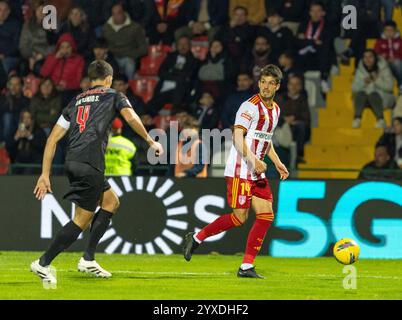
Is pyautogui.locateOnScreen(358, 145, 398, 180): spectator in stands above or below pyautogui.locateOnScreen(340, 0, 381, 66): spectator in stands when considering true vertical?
below

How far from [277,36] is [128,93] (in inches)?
106

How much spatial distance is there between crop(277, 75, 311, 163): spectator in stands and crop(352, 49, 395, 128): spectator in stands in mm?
1148

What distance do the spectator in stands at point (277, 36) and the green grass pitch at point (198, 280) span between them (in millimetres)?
5444

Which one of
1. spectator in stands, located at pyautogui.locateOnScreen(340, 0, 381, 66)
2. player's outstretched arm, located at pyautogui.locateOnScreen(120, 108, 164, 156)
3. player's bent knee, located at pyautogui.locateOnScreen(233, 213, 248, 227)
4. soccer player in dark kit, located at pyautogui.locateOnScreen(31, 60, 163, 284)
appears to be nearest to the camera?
player's outstretched arm, located at pyautogui.locateOnScreen(120, 108, 164, 156)

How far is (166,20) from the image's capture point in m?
21.0

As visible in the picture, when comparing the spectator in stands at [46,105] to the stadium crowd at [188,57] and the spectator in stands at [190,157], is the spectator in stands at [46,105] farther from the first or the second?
the spectator in stands at [190,157]

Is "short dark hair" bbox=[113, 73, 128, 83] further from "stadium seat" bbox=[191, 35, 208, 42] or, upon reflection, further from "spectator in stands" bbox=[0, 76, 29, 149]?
"stadium seat" bbox=[191, 35, 208, 42]

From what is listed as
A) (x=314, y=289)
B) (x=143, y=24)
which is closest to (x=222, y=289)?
(x=314, y=289)

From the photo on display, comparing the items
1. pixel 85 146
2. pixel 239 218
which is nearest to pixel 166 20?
pixel 239 218

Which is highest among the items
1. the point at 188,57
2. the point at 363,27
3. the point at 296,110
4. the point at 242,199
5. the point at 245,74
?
the point at 363,27

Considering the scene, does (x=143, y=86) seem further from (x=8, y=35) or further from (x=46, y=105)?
(x=8, y=35)

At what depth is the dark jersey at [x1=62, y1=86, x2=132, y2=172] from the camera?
11461 millimetres

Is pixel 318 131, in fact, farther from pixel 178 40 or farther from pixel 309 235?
pixel 309 235

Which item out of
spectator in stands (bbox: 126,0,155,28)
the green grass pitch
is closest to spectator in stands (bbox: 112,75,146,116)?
spectator in stands (bbox: 126,0,155,28)
